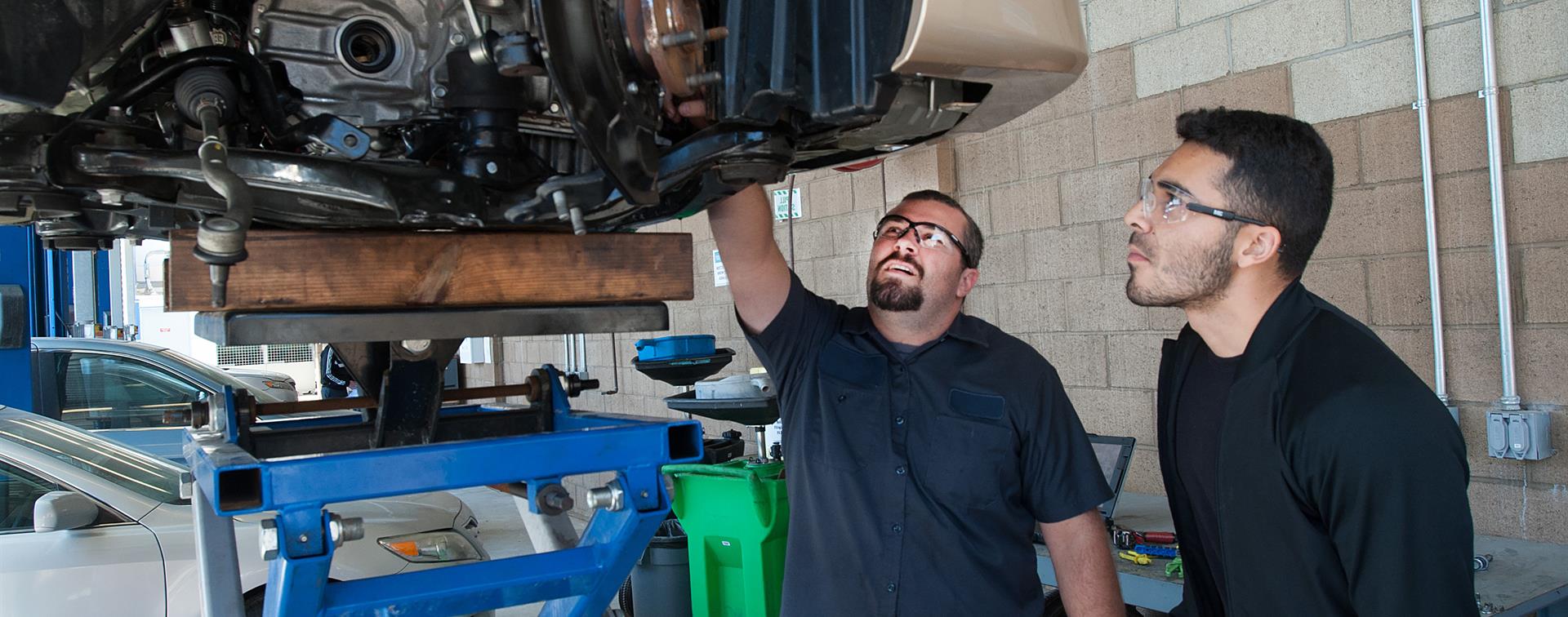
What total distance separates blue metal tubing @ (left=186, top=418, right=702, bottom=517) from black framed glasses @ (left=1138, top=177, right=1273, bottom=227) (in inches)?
33.3

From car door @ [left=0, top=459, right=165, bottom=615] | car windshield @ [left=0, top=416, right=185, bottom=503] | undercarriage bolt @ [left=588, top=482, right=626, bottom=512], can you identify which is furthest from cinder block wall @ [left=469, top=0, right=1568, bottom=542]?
car windshield @ [left=0, top=416, right=185, bottom=503]

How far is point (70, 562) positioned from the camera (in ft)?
10.1

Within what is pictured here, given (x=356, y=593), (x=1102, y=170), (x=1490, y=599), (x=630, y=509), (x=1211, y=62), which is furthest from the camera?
(x=1102, y=170)

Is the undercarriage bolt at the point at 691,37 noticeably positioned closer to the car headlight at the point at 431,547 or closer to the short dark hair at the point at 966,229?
the short dark hair at the point at 966,229

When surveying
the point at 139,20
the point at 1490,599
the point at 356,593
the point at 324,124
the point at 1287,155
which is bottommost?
the point at 1490,599

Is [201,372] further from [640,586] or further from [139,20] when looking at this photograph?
[139,20]

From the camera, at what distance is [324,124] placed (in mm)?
1682

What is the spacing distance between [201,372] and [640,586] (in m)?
3.86

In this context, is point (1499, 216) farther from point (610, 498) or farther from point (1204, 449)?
point (610, 498)

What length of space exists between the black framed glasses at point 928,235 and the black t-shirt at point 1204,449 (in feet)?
2.00

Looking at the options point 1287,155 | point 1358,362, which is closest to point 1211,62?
point 1287,155

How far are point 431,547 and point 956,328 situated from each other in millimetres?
2334

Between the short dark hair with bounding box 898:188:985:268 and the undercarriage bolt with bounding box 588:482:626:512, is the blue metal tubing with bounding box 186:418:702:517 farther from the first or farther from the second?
the short dark hair with bounding box 898:188:985:268

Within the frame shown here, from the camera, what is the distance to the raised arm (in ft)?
6.70
